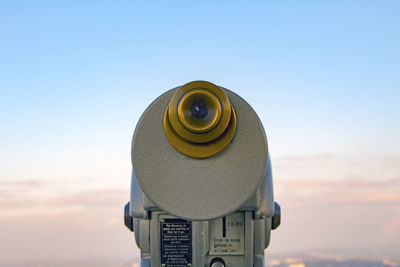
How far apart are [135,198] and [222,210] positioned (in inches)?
67.9

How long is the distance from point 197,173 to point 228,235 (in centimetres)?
136

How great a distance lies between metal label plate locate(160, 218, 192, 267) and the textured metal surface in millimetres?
1273

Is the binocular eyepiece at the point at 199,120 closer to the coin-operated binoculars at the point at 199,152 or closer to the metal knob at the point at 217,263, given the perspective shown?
the coin-operated binoculars at the point at 199,152

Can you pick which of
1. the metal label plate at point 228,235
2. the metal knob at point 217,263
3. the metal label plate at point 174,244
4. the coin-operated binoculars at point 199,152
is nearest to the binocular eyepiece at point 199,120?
the coin-operated binoculars at point 199,152

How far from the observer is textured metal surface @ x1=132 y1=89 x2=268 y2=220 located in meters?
3.74

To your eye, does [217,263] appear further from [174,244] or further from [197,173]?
[197,173]

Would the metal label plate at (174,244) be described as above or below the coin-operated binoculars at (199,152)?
below

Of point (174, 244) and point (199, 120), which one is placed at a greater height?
point (199, 120)

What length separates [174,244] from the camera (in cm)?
498

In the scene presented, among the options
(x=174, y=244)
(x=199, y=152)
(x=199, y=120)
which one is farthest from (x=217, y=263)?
(x=199, y=120)

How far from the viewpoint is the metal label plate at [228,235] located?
4871 millimetres

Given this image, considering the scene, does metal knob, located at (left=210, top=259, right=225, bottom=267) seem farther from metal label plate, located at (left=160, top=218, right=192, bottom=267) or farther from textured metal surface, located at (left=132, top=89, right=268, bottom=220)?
textured metal surface, located at (left=132, top=89, right=268, bottom=220)

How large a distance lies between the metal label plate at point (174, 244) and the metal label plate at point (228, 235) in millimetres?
297

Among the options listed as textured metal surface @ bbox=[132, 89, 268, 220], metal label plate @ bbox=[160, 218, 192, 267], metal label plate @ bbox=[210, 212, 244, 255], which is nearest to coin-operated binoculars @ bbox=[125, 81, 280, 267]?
textured metal surface @ bbox=[132, 89, 268, 220]
